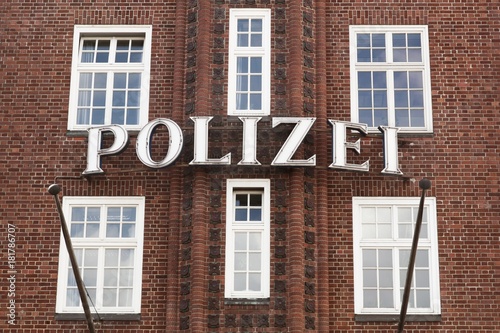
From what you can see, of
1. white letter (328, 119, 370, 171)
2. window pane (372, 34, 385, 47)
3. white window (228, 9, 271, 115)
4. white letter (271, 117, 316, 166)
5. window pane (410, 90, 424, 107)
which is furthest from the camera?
window pane (372, 34, 385, 47)

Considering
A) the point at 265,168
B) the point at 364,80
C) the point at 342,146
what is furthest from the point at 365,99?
the point at 265,168

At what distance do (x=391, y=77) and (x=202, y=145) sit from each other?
171 inches

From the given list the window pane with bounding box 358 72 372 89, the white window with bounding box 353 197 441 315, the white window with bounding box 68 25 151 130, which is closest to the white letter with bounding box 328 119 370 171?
the white window with bounding box 353 197 441 315

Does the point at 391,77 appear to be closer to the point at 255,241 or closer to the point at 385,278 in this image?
the point at 385,278

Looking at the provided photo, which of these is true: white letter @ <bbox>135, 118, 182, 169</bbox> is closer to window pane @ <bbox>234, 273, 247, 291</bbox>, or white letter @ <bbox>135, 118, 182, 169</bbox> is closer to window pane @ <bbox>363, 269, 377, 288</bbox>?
window pane @ <bbox>234, 273, 247, 291</bbox>

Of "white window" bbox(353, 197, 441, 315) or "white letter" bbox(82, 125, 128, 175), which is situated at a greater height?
"white letter" bbox(82, 125, 128, 175)

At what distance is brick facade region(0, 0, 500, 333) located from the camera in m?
23.9

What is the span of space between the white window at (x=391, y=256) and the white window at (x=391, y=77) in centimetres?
177

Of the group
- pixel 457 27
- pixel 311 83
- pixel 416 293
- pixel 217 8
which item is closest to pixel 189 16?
pixel 217 8

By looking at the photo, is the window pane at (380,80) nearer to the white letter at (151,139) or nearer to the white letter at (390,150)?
the white letter at (390,150)

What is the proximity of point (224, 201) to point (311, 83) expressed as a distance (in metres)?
3.08

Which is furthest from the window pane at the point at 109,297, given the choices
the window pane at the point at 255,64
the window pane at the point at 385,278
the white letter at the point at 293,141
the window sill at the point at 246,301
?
the window pane at the point at 255,64

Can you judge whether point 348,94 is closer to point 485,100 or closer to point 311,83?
point 311,83

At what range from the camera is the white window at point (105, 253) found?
24.2 meters
